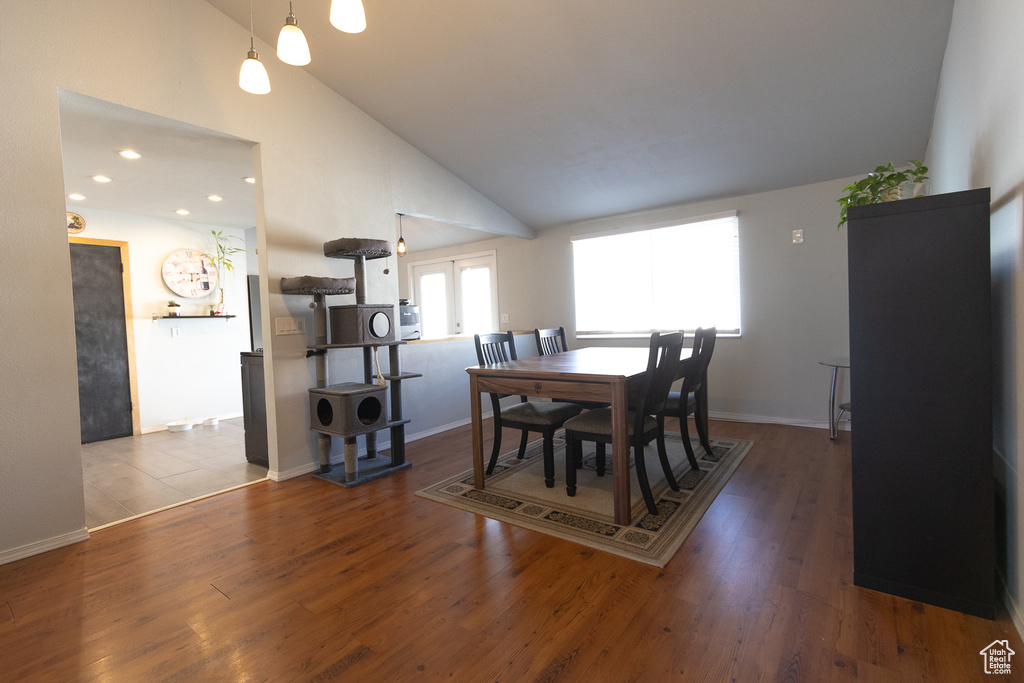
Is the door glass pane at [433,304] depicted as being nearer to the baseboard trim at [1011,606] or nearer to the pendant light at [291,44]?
the pendant light at [291,44]

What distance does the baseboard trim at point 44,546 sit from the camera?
2.15 metres

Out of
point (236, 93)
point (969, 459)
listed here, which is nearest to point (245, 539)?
point (236, 93)

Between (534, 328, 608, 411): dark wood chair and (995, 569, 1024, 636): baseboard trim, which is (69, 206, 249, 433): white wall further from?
(995, 569, 1024, 636): baseboard trim

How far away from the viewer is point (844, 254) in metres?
3.87

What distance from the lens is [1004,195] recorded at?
1559mm

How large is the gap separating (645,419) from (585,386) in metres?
0.44

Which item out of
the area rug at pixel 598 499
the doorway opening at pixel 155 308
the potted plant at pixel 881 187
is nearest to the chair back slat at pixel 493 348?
the area rug at pixel 598 499

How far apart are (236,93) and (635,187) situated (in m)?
3.18

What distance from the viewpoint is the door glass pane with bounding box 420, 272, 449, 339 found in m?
7.00

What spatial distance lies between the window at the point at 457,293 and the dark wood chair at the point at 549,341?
76.7 inches

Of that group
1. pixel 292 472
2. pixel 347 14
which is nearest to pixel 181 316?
pixel 292 472

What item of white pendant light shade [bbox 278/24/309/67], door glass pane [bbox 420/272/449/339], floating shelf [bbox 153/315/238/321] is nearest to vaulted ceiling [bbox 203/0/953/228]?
white pendant light shade [bbox 278/24/309/67]

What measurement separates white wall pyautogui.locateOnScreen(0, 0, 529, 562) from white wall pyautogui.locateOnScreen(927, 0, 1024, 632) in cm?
349

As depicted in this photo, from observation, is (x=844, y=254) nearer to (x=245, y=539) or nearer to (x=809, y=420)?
(x=809, y=420)
